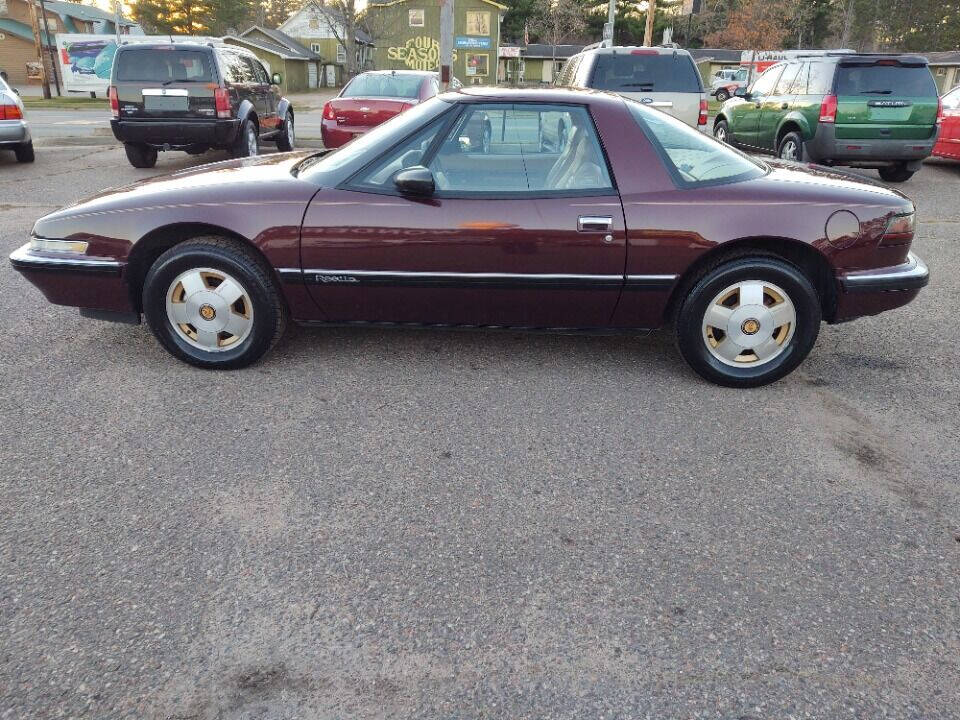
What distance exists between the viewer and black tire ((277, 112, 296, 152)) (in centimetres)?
1327

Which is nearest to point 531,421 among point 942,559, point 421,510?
point 421,510

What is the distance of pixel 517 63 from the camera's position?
6788cm

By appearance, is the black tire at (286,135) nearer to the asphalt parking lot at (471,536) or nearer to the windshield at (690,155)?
the asphalt parking lot at (471,536)

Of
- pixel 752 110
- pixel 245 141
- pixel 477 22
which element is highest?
pixel 477 22

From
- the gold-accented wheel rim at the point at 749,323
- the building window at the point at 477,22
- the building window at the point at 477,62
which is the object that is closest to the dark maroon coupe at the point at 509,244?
the gold-accented wheel rim at the point at 749,323

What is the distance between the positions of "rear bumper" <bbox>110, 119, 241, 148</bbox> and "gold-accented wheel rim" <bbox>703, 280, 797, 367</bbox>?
8.72 metres

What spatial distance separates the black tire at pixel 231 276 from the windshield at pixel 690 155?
208 centimetres

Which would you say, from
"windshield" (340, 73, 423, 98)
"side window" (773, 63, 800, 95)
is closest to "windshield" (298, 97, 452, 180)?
"windshield" (340, 73, 423, 98)

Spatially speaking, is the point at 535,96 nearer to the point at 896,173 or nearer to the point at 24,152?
the point at 896,173

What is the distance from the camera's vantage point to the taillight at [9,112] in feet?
35.9

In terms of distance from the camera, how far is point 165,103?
34.2 ft

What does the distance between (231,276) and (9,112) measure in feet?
31.3

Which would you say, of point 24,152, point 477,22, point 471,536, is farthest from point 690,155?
point 477,22

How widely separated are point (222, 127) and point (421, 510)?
30.3ft
